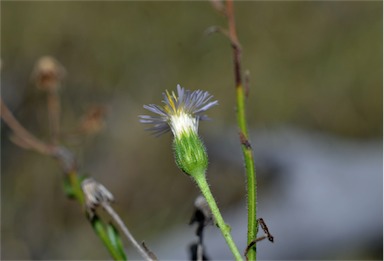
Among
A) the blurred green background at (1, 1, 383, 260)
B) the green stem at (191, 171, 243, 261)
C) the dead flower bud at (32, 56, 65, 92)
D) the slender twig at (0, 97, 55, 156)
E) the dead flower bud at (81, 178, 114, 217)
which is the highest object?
the blurred green background at (1, 1, 383, 260)

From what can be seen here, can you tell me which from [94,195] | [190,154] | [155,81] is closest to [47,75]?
[94,195]

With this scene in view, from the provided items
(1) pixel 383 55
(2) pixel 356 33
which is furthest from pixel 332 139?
(2) pixel 356 33

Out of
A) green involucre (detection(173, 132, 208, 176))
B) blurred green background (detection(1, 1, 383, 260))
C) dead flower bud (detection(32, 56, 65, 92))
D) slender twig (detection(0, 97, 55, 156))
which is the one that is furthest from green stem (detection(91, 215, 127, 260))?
blurred green background (detection(1, 1, 383, 260))

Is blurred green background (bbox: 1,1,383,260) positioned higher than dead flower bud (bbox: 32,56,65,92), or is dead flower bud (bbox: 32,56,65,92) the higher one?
blurred green background (bbox: 1,1,383,260)

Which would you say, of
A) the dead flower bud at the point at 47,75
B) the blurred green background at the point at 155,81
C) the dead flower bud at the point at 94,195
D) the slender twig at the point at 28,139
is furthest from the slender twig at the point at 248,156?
the blurred green background at the point at 155,81

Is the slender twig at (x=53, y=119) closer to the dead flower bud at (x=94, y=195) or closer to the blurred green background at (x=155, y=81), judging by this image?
the dead flower bud at (x=94, y=195)

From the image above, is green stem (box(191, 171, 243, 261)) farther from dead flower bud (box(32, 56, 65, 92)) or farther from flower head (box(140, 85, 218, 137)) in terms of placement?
dead flower bud (box(32, 56, 65, 92))
